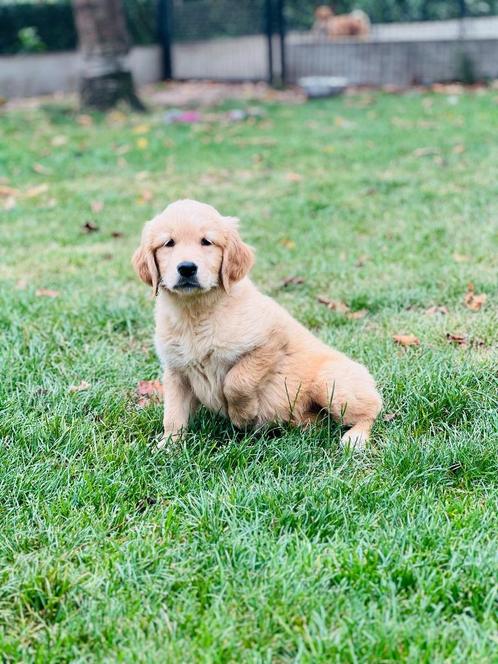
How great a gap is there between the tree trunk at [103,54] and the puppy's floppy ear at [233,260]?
9.53m

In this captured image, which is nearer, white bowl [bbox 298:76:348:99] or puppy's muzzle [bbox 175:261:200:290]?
puppy's muzzle [bbox 175:261:200:290]

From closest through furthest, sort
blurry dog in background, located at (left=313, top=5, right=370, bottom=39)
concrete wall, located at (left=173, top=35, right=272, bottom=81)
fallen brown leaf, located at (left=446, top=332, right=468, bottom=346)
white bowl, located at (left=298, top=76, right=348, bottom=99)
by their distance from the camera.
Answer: fallen brown leaf, located at (left=446, top=332, right=468, bottom=346), white bowl, located at (left=298, top=76, right=348, bottom=99), blurry dog in background, located at (left=313, top=5, right=370, bottom=39), concrete wall, located at (left=173, top=35, right=272, bottom=81)

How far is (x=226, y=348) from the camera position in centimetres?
301

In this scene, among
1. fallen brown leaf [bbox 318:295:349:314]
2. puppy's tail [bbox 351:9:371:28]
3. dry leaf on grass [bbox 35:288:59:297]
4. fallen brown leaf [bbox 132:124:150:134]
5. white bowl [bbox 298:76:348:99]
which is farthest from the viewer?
puppy's tail [bbox 351:9:371:28]

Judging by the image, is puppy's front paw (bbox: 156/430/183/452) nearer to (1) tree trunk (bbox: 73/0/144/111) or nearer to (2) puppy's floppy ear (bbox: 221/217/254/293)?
(2) puppy's floppy ear (bbox: 221/217/254/293)

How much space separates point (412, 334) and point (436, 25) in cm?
1280

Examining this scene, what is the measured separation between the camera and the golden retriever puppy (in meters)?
3.02

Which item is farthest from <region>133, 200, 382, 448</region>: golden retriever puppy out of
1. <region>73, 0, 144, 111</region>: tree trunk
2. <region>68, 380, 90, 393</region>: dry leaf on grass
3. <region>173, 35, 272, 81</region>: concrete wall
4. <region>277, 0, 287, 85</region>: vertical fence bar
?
<region>173, 35, 272, 81</region>: concrete wall

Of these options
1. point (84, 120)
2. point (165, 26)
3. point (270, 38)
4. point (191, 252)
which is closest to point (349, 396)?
point (191, 252)

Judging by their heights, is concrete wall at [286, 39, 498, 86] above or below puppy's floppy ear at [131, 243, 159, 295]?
above

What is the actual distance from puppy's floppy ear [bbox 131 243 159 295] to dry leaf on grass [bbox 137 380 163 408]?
0.53 m

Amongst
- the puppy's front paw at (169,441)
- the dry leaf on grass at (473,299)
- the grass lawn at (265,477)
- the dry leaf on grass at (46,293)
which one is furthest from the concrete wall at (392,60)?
the puppy's front paw at (169,441)

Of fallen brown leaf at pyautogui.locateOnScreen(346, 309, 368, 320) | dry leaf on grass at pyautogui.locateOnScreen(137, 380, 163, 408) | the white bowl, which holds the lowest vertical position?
dry leaf on grass at pyautogui.locateOnScreen(137, 380, 163, 408)

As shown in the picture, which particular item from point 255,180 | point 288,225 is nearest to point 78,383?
point 288,225
